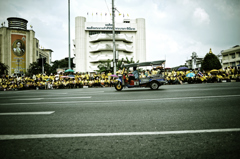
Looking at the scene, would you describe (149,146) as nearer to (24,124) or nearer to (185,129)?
(185,129)

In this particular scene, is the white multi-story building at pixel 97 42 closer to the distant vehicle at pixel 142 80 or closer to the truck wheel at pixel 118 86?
the distant vehicle at pixel 142 80

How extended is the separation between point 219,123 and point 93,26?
57684 millimetres

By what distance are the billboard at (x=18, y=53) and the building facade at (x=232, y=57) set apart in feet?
281

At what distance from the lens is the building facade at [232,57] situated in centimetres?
5750

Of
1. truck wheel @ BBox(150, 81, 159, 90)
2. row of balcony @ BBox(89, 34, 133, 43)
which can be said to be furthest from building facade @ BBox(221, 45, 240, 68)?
truck wheel @ BBox(150, 81, 159, 90)

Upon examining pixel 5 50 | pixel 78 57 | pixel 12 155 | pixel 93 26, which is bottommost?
pixel 12 155

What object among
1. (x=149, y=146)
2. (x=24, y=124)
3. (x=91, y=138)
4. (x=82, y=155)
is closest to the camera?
(x=82, y=155)

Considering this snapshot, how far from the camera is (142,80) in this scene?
40.9 feet

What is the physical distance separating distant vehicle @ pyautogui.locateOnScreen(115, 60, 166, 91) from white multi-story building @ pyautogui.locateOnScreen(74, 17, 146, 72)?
41630 mm

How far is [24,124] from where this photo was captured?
3600 mm

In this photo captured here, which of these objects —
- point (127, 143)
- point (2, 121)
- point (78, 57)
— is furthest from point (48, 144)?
point (78, 57)

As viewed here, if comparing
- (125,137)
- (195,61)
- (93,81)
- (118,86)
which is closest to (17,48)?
(93,81)

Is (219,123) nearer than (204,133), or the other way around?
(204,133)

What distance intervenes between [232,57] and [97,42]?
51544 mm
